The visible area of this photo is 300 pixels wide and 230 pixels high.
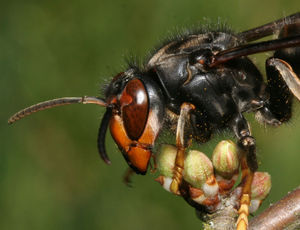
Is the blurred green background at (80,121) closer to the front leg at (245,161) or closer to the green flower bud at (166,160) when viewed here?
the front leg at (245,161)

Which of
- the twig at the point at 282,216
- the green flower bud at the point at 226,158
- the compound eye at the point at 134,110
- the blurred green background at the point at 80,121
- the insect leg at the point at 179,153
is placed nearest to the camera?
the twig at the point at 282,216

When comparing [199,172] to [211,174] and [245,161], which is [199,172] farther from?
[245,161]

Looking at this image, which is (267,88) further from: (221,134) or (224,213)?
(224,213)

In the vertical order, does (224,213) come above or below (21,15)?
below

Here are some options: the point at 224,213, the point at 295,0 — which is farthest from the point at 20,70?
the point at 224,213

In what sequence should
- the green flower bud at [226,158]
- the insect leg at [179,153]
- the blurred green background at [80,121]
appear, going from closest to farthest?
the green flower bud at [226,158]
the insect leg at [179,153]
the blurred green background at [80,121]

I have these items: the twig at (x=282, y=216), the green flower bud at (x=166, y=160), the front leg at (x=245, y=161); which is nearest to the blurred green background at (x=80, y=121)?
the front leg at (x=245, y=161)
